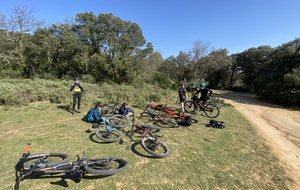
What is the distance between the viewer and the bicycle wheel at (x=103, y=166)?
3117mm

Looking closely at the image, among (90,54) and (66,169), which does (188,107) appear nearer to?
(66,169)

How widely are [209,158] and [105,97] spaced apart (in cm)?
901

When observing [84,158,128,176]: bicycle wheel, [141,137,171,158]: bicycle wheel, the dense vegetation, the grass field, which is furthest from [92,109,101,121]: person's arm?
the dense vegetation

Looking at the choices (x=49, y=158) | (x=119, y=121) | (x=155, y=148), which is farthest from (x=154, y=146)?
(x=49, y=158)

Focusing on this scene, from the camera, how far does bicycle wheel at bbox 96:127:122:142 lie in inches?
186

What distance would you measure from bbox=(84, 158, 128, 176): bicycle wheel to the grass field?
172 millimetres

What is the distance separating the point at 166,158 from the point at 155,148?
0.45m

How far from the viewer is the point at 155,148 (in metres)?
4.44

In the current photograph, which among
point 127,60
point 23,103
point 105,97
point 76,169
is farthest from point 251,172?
point 127,60

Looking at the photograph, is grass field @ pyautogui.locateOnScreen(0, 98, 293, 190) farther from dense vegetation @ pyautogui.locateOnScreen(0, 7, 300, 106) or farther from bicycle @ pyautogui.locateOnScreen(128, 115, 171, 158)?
dense vegetation @ pyautogui.locateOnScreen(0, 7, 300, 106)

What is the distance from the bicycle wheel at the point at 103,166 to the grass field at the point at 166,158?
6.8 inches

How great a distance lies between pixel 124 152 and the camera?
169 inches

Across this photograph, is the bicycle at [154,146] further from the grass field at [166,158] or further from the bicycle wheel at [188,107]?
the bicycle wheel at [188,107]

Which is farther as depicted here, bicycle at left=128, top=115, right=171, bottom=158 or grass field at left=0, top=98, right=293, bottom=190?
bicycle at left=128, top=115, right=171, bottom=158
